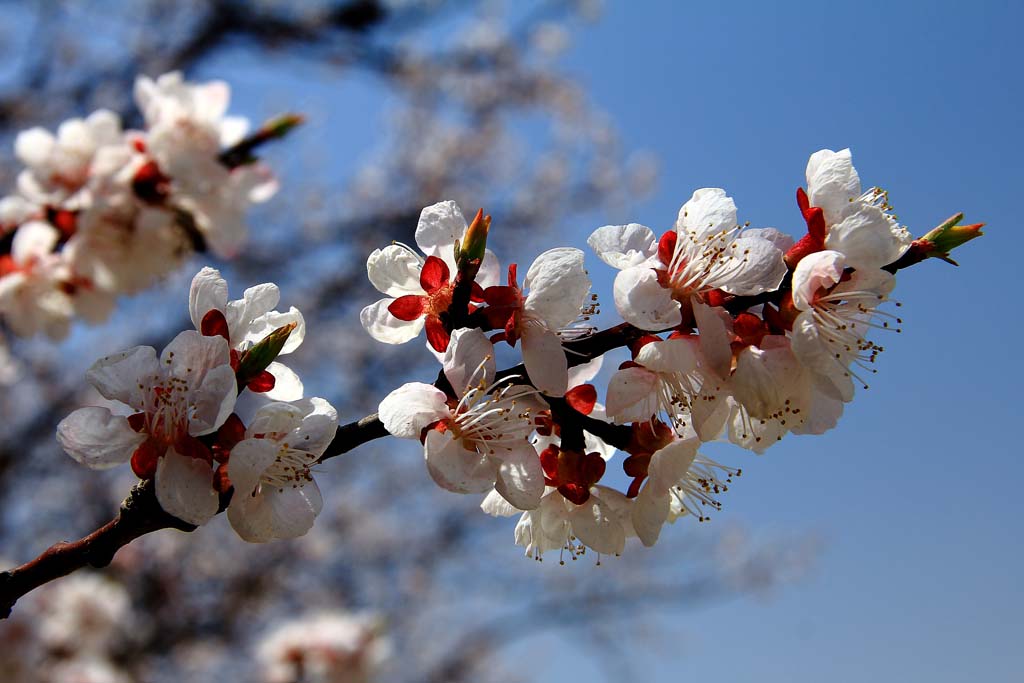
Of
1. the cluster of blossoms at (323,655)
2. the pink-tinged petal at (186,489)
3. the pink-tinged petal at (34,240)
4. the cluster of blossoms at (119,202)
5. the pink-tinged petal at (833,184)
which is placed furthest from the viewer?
the cluster of blossoms at (323,655)

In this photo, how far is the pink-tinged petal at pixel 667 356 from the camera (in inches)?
31.9

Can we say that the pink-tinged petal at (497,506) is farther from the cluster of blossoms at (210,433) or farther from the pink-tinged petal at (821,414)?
the pink-tinged petal at (821,414)

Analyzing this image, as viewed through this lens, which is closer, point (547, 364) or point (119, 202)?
point (547, 364)

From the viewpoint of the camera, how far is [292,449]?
0.86 m

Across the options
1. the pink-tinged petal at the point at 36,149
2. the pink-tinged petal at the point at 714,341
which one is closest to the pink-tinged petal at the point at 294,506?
the pink-tinged petal at the point at 714,341

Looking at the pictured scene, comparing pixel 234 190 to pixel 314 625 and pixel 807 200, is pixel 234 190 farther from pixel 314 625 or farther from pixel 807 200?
pixel 314 625

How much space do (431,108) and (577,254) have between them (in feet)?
25.7

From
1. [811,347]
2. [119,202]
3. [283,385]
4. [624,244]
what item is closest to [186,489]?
[283,385]

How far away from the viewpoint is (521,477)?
850 mm

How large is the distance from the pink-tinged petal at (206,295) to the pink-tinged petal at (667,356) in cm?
50

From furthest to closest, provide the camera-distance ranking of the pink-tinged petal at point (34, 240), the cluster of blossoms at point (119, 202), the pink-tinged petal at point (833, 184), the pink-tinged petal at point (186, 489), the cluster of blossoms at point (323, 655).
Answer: the cluster of blossoms at point (323, 655) < the pink-tinged petal at point (34, 240) < the cluster of blossoms at point (119, 202) < the pink-tinged petal at point (833, 184) < the pink-tinged petal at point (186, 489)

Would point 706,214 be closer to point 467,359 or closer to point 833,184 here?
point 833,184

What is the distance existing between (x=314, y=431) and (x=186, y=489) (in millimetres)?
136

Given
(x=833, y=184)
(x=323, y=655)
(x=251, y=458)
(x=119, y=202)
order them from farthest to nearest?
1. (x=323, y=655)
2. (x=119, y=202)
3. (x=833, y=184)
4. (x=251, y=458)
